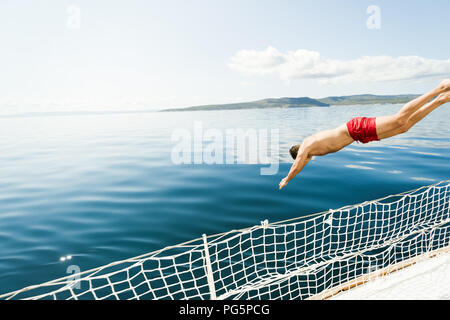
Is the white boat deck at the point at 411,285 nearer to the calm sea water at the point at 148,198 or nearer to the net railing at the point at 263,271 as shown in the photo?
the net railing at the point at 263,271

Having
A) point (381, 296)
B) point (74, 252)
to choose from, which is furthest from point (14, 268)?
point (381, 296)

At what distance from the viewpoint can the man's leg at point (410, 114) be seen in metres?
4.51

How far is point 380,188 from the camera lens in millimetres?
11703

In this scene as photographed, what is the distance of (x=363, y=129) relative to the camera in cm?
506

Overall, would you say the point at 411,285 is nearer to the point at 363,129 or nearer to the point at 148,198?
the point at 363,129

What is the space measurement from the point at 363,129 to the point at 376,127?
0.73ft

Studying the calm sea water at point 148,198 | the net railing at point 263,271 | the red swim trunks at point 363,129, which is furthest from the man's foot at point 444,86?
the calm sea water at point 148,198

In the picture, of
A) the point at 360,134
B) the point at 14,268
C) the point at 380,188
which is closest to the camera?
the point at 360,134

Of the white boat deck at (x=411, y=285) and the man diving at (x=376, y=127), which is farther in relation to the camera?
the man diving at (x=376, y=127)

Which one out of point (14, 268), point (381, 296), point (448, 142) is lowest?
point (14, 268)

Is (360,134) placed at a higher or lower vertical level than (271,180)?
higher

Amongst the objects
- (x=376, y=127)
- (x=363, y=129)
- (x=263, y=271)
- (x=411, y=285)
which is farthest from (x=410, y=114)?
(x=263, y=271)

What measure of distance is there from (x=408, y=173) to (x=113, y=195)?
14.5 m

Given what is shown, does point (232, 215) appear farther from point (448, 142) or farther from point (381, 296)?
point (448, 142)
